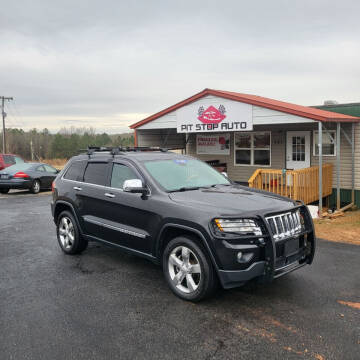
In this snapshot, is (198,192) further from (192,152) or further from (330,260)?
(192,152)

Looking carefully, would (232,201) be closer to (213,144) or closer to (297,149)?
(297,149)

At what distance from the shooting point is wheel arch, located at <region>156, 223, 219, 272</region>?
167 inches

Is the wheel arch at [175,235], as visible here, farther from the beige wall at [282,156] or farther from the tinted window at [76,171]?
the beige wall at [282,156]

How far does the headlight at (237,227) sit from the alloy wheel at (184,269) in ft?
1.66

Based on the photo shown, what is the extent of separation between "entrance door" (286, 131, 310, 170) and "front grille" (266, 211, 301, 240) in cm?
1016

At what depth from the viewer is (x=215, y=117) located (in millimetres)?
12945

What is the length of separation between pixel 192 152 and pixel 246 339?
14.9 m

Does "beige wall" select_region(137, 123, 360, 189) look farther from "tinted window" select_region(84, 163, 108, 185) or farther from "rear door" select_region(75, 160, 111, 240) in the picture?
"rear door" select_region(75, 160, 111, 240)

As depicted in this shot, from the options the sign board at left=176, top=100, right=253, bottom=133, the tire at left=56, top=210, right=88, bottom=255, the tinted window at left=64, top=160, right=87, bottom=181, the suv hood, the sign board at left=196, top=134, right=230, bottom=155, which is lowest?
the tire at left=56, top=210, right=88, bottom=255

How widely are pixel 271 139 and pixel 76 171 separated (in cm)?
1046

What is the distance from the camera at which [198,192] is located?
506 cm

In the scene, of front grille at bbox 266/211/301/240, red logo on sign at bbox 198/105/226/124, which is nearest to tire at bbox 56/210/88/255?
front grille at bbox 266/211/301/240

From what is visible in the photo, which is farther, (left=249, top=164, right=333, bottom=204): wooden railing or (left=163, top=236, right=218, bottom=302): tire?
(left=249, top=164, right=333, bottom=204): wooden railing

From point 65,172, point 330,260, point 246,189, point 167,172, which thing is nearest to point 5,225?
point 65,172
